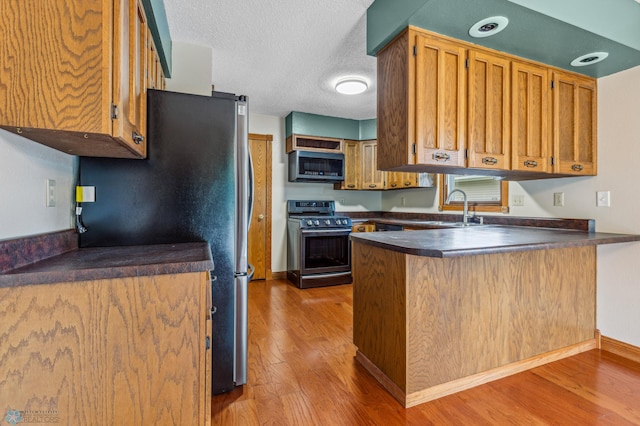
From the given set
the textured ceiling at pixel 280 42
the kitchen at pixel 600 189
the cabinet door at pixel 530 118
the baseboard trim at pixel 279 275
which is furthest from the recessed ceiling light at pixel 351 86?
the baseboard trim at pixel 279 275

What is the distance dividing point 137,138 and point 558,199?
307 centimetres

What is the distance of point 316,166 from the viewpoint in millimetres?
4191

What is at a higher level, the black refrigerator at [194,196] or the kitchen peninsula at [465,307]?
the black refrigerator at [194,196]

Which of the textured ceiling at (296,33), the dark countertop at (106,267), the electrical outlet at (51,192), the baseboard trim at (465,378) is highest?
the textured ceiling at (296,33)

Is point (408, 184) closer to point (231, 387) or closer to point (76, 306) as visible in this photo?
point (231, 387)

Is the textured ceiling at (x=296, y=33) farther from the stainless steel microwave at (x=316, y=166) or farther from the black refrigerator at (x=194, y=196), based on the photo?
the stainless steel microwave at (x=316, y=166)

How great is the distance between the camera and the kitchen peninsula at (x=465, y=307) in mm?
1617

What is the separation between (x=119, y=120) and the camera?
3.42ft

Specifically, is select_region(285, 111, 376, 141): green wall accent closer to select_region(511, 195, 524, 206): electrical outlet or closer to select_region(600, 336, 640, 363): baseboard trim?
select_region(511, 195, 524, 206): electrical outlet

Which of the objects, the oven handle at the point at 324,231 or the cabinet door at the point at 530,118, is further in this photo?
the oven handle at the point at 324,231

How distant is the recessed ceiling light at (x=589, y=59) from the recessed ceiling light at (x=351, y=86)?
5.52 feet

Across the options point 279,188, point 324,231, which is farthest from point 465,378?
point 279,188

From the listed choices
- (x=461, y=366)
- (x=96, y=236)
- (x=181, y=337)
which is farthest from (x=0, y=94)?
(x=461, y=366)

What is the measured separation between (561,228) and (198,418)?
2.86 meters
